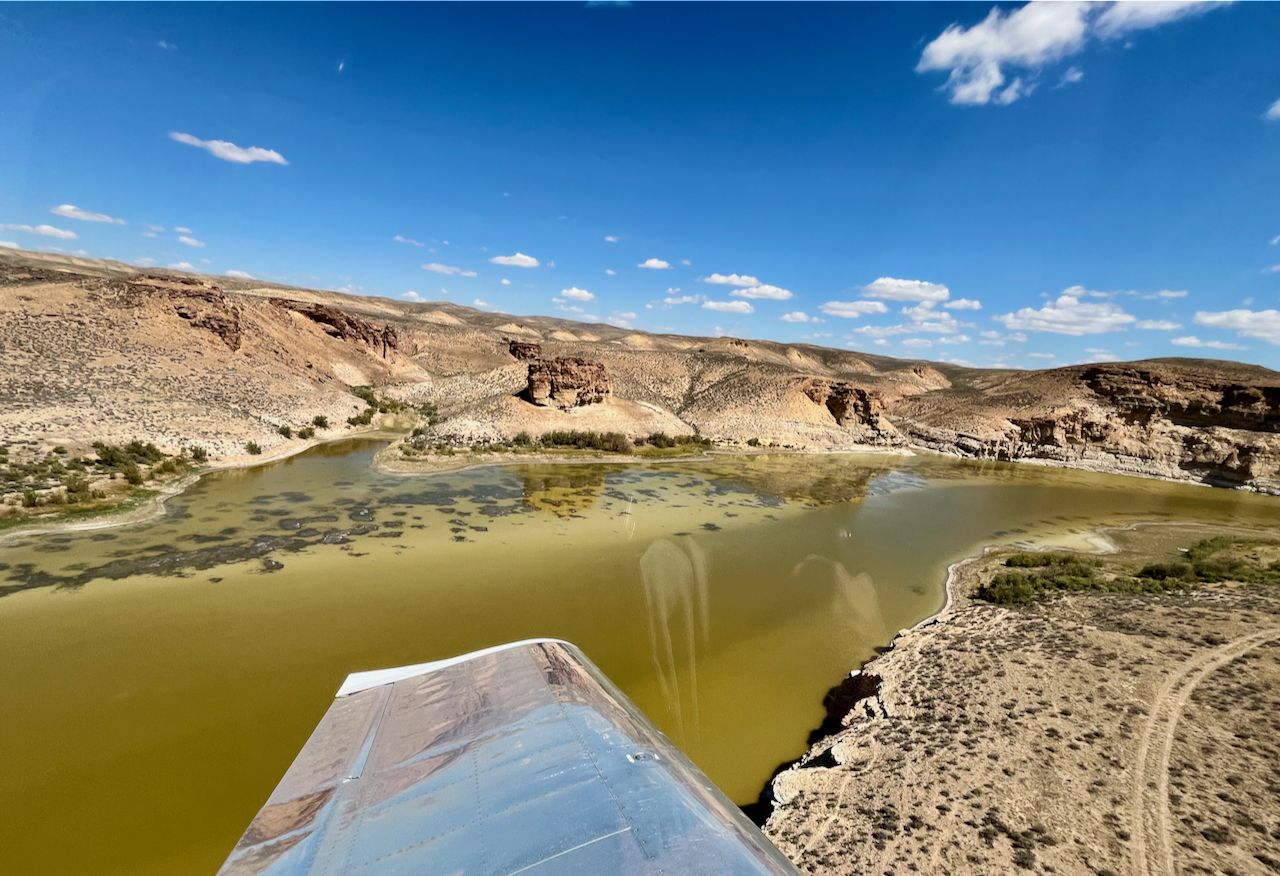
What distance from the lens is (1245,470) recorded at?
38.8 meters

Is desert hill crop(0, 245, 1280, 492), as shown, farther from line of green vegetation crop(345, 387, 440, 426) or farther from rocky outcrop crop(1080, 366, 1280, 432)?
line of green vegetation crop(345, 387, 440, 426)

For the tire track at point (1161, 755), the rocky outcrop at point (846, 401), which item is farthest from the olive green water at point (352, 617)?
the rocky outcrop at point (846, 401)

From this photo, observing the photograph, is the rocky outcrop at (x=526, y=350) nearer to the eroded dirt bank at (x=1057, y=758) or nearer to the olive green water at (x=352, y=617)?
the olive green water at (x=352, y=617)

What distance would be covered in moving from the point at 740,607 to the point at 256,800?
10287 millimetres

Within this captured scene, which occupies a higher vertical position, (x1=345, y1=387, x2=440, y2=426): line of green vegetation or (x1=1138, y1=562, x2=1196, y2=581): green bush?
(x1=345, y1=387, x2=440, y2=426): line of green vegetation

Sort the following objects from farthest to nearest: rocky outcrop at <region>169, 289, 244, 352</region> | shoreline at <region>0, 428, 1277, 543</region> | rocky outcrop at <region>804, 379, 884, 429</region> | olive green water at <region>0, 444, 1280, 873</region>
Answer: rocky outcrop at <region>804, 379, 884, 429</region> < rocky outcrop at <region>169, 289, 244, 352</region> < shoreline at <region>0, 428, 1277, 543</region> < olive green water at <region>0, 444, 1280, 873</region>

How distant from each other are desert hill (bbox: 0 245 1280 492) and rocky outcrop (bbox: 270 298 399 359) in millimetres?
152

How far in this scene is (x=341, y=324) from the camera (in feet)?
176

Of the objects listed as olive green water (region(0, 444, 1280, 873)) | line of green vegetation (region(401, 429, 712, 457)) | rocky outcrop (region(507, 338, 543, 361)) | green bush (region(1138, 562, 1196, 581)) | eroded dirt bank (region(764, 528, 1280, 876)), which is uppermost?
rocky outcrop (region(507, 338, 543, 361))

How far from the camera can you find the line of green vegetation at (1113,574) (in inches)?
536

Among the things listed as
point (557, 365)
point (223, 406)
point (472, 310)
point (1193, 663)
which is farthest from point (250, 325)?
point (472, 310)

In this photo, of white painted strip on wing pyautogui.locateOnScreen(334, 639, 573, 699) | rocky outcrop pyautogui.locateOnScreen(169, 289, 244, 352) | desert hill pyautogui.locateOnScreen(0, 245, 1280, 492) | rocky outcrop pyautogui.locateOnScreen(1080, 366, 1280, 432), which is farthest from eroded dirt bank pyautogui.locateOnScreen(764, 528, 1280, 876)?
rocky outcrop pyautogui.locateOnScreen(1080, 366, 1280, 432)

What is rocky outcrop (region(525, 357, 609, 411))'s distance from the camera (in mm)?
38656

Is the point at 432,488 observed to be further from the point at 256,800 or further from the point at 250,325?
the point at 250,325
